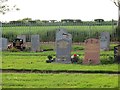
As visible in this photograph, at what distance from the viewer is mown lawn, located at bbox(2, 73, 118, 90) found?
11.4 m

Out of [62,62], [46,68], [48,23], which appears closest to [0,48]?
[62,62]

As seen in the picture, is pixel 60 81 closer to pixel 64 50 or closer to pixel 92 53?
pixel 92 53

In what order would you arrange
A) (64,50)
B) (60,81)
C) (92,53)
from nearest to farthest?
(60,81) → (92,53) → (64,50)

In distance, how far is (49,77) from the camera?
44.1 feet

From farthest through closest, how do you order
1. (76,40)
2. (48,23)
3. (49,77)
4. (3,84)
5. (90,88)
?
(48,23)
(76,40)
(49,77)
(3,84)
(90,88)

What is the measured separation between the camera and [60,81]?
40.3 ft

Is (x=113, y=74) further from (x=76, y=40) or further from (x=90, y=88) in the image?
(x=76, y=40)

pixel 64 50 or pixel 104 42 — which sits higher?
pixel 64 50

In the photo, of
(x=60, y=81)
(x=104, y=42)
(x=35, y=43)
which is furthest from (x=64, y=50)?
(x=104, y=42)

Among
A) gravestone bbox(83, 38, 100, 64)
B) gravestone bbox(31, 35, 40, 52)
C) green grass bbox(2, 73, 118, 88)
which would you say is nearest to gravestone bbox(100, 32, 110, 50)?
gravestone bbox(31, 35, 40, 52)

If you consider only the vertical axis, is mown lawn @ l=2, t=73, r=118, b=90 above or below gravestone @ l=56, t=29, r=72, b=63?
below

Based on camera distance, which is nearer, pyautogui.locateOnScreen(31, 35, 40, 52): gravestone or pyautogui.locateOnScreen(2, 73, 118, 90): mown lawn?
pyautogui.locateOnScreen(2, 73, 118, 90): mown lawn

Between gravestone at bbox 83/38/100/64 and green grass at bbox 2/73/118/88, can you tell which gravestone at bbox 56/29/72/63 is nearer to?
gravestone at bbox 83/38/100/64

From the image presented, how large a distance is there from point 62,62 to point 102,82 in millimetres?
6245
